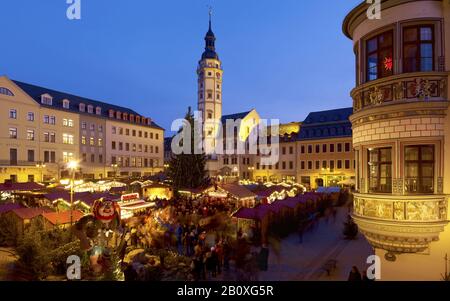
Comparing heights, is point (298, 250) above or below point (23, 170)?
below

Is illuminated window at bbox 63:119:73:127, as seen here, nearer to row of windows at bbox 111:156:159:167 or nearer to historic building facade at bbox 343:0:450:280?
row of windows at bbox 111:156:159:167

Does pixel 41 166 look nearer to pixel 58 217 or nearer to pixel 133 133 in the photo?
pixel 133 133

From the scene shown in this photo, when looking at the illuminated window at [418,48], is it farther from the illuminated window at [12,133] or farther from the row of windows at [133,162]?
the row of windows at [133,162]

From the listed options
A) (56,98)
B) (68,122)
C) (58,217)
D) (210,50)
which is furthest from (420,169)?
(210,50)

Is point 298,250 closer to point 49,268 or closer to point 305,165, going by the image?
point 49,268

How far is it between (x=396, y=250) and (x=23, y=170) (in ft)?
160

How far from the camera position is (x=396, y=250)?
30.6ft

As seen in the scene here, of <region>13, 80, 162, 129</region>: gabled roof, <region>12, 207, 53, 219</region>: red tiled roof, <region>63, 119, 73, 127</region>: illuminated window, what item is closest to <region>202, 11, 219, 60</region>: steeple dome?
<region>13, 80, 162, 129</region>: gabled roof

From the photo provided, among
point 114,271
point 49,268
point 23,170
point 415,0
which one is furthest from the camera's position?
point 23,170

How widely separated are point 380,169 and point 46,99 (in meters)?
52.2

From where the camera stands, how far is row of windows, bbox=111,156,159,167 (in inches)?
2357

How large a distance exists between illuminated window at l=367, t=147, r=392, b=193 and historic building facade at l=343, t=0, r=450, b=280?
0.10ft

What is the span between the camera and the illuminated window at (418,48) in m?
9.09
